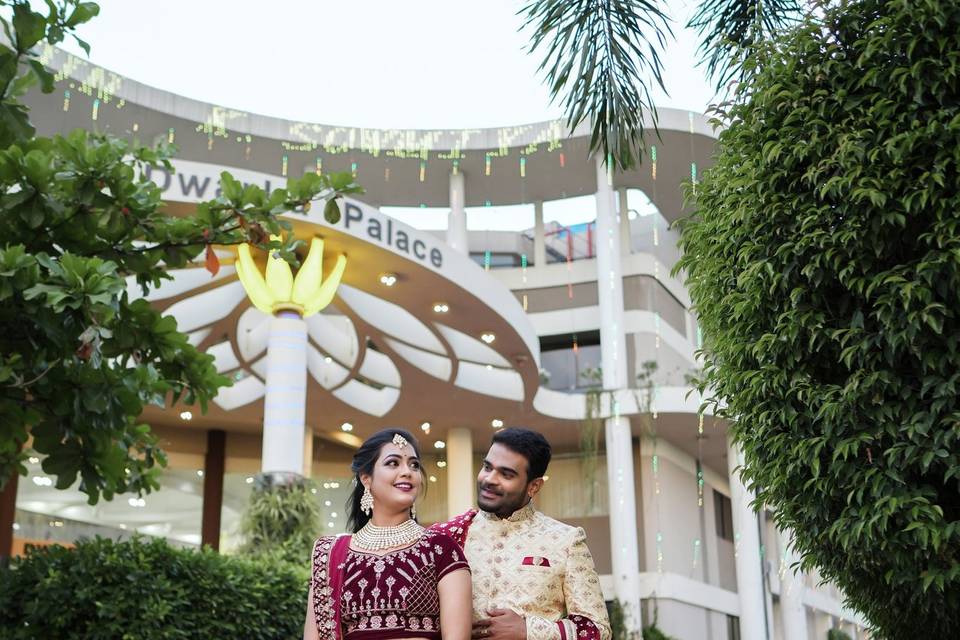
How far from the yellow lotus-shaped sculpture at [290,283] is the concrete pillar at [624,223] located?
12871 mm

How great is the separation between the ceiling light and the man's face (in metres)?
11.0

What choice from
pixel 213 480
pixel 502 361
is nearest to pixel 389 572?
pixel 502 361

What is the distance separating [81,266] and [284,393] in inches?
318

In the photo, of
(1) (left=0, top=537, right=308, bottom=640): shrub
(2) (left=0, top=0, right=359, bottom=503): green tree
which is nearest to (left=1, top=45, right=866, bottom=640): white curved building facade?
(1) (left=0, top=537, right=308, bottom=640): shrub

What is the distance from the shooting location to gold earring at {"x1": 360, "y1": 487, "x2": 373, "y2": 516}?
144 inches

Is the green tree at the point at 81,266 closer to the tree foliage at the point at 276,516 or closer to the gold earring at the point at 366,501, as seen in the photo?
the gold earring at the point at 366,501

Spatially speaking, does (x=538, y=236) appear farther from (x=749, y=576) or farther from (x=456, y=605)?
(x=456, y=605)

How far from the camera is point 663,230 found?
2788 cm

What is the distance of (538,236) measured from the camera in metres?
26.1

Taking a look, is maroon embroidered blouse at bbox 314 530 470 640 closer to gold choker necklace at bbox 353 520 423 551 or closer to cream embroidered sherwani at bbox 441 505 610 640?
gold choker necklace at bbox 353 520 423 551

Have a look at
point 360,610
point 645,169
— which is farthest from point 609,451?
point 360,610

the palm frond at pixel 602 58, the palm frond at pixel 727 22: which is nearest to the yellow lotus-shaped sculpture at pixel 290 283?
the palm frond at pixel 727 22

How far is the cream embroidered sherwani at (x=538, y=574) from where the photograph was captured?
3482 millimetres

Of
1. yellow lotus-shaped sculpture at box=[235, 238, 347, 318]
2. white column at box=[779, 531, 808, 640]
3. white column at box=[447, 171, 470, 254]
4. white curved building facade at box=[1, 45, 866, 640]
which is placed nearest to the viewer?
yellow lotus-shaped sculpture at box=[235, 238, 347, 318]
